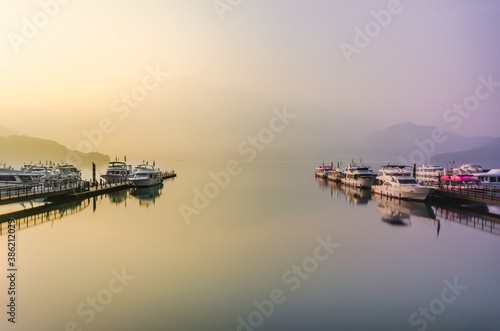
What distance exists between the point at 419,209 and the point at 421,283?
25.7m

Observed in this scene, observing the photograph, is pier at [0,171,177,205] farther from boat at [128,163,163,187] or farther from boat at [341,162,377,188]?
boat at [341,162,377,188]

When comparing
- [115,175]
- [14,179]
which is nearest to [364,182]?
[115,175]

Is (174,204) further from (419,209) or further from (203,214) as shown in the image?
(419,209)

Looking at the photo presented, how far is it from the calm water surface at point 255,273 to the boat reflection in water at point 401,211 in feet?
1.90

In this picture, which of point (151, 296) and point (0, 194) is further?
point (0, 194)

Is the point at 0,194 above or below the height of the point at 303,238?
above

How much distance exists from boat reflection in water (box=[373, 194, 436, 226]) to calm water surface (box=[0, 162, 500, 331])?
0.58 metres

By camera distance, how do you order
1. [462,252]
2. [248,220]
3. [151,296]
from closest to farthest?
[151,296]
[462,252]
[248,220]

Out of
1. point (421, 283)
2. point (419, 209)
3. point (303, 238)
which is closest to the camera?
point (421, 283)

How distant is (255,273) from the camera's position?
20.8 m

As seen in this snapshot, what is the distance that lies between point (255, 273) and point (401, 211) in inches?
1075

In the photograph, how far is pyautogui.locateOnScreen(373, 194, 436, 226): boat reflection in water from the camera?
37.4m

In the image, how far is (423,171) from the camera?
71312 millimetres

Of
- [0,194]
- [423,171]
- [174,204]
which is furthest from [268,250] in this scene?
[423,171]
